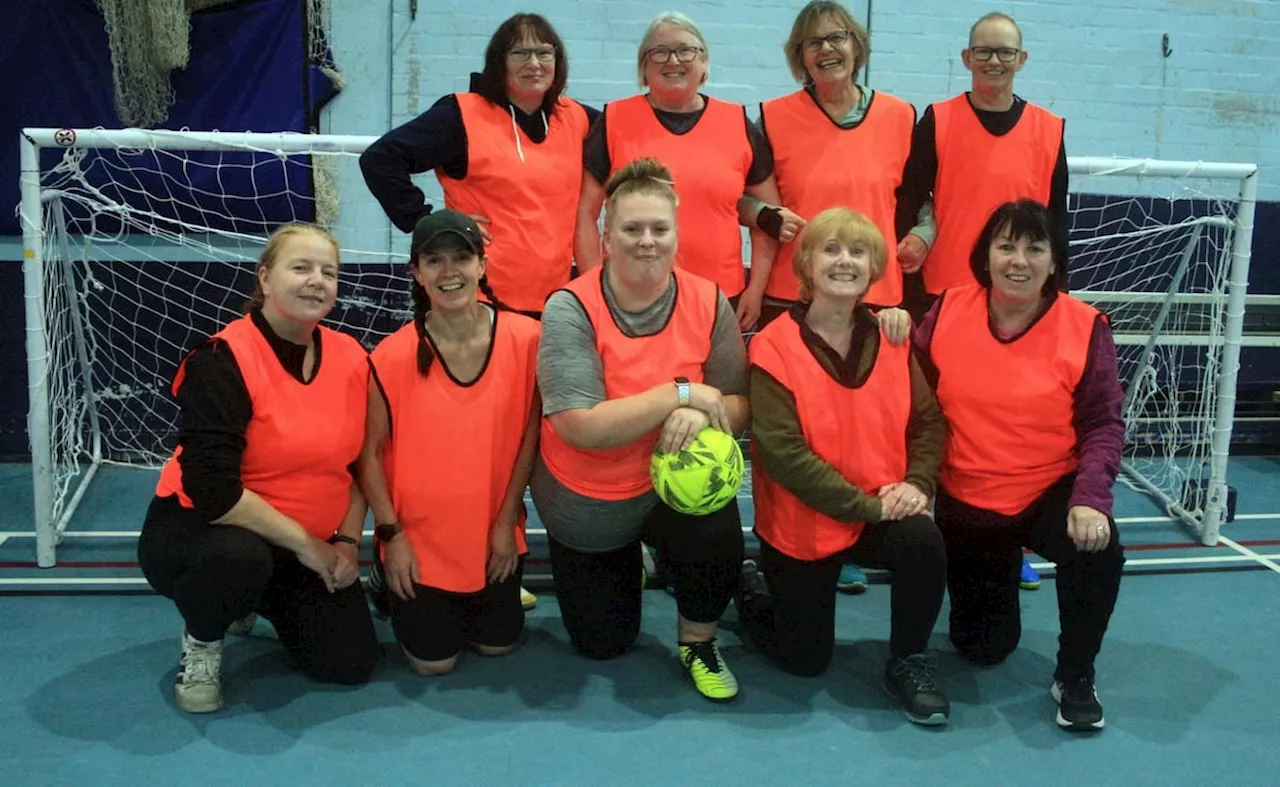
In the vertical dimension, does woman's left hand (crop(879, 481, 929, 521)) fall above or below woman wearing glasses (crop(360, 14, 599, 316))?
below

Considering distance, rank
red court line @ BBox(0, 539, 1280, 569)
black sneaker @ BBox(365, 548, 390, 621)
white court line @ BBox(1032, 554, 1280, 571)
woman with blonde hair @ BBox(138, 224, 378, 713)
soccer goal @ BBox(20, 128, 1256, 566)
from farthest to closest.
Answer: soccer goal @ BBox(20, 128, 1256, 566) → white court line @ BBox(1032, 554, 1280, 571) → red court line @ BBox(0, 539, 1280, 569) → black sneaker @ BBox(365, 548, 390, 621) → woman with blonde hair @ BBox(138, 224, 378, 713)

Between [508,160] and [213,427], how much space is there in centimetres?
112

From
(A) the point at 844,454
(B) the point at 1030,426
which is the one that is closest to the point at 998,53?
(B) the point at 1030,426

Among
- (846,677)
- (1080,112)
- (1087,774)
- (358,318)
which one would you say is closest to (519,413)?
(846,677)

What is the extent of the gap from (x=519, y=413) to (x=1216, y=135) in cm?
513

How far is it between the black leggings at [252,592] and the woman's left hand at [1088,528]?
1.84 m

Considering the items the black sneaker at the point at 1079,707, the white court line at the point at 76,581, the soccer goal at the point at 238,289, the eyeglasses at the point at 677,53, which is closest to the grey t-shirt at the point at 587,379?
the eyeglasses at the point at 677,53

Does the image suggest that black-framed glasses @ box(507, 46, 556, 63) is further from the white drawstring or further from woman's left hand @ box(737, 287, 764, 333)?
woman's left hand @ box(737, 287, 764, 333)

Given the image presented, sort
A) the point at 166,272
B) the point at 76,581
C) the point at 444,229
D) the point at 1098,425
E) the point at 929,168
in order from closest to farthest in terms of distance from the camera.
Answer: the point at 444,229 < the point at 1098,425 < the point at 929,168 < the point at 76,581 < the point at 166,272

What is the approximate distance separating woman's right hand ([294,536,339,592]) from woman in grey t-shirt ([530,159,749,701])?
56cm

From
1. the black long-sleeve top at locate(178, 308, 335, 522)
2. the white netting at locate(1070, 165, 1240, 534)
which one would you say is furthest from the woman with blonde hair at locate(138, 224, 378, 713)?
the white netting at locate(1070, 165, 1240, 534)

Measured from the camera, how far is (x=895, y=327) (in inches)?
102

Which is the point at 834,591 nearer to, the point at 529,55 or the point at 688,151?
the point at 688,151

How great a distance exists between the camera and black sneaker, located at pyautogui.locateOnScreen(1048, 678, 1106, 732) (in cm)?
243
